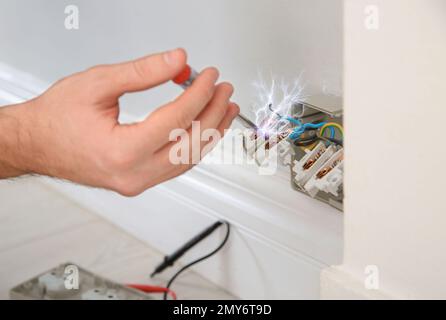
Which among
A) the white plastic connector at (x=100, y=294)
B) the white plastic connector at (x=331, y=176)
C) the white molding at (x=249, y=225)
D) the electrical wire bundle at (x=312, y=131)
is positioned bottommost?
the white plastic connector at (x=100, y=294)

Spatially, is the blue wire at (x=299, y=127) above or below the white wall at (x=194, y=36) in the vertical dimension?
below

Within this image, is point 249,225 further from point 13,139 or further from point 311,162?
point 13,139

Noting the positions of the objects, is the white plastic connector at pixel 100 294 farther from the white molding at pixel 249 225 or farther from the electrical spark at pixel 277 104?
the electrical spark at pixel 277 104

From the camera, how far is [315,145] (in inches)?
30.4

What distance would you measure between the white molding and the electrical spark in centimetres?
10

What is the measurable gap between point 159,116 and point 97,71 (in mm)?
75

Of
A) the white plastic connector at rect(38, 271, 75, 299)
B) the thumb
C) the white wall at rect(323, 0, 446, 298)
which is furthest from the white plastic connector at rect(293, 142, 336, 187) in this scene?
the white plastic connector at rect(38, 271, 75, 299)

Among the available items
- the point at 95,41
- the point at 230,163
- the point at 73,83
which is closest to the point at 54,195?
the point at 95,41

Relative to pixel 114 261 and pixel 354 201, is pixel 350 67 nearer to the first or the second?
pixel 354 201

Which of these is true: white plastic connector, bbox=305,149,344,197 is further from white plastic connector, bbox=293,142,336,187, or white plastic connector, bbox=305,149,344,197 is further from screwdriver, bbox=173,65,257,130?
screwdriver, bbox=173,65,257,130

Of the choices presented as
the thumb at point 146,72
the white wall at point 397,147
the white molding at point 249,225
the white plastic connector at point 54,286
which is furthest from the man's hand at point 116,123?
the white plastic connector at point 54,286

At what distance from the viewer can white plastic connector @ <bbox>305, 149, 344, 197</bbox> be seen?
2.46 ft

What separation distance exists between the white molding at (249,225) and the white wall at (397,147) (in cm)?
19

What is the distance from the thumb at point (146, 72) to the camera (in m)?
0.56
